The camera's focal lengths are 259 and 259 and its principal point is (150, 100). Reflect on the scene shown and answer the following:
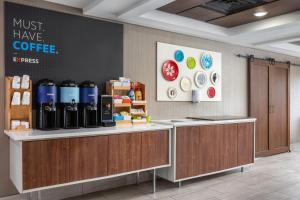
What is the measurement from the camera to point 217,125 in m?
4.16

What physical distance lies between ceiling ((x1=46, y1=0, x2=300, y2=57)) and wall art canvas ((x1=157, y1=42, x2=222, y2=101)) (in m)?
0.34

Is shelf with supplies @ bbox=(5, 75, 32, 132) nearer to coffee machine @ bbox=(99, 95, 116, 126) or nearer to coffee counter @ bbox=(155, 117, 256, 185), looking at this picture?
coffee machine @ bbox=(99, 95, 116, 126)

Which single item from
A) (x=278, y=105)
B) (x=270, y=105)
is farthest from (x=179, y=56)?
(x=278, y=105)

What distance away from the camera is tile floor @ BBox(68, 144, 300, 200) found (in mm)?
3432

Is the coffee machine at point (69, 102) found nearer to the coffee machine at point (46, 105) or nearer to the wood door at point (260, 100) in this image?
the coffee machine at point (46, 105)

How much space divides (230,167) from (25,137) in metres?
3.24

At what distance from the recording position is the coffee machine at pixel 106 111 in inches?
132

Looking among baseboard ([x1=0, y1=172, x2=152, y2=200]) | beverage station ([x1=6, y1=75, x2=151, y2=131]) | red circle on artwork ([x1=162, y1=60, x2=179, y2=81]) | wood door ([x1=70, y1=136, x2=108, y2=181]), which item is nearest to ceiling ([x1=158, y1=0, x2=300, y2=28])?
red circle on artwork ([x1=162, y1=60, x2=179, y2=81])

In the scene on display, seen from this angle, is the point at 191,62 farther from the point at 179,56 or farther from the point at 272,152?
the point at 272,152

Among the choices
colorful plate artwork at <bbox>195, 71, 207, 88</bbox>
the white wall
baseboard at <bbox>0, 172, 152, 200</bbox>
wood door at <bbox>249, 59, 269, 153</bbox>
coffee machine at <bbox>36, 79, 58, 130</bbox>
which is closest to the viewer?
coffee machine at <bbox>36, 79, 58, 130</bbox>

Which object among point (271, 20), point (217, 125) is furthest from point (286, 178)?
point (271, 20)

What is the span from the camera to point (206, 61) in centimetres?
488

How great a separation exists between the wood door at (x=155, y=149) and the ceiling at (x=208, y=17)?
166 centimetres

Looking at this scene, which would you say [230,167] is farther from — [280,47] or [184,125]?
[280,47]
